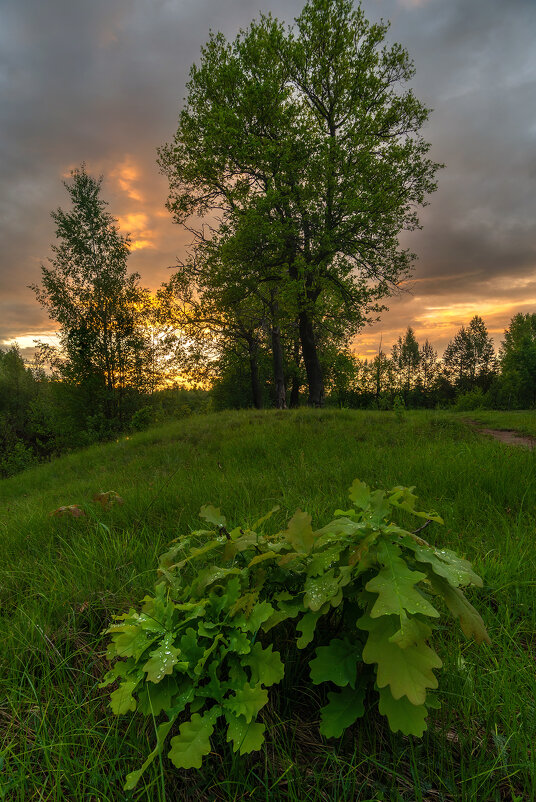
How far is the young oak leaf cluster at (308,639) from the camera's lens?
983 millimetres

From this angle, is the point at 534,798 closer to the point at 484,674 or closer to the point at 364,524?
the point at 484,674

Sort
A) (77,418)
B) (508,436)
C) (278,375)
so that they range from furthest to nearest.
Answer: (278,375)
(77,418)
(508,436)

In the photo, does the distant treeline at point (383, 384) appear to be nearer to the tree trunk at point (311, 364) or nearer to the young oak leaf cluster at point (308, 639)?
the tree trunk at point (311, 364)

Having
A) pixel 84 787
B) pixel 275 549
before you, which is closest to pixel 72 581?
pixel 84 787

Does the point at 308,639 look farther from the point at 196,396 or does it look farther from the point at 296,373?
the point at 196,396

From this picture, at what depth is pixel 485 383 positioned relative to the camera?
52.7m

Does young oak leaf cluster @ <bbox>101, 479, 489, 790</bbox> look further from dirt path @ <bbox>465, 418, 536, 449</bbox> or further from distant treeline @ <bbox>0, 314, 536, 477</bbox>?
distant treeline @ <bbox>0, 314, 536, 477</bbox>

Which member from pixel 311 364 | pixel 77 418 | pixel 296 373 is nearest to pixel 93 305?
pixel 77 418

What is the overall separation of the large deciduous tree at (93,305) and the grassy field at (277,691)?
15.7 m

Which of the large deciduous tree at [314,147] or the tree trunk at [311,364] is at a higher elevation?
the large deciduous tree at [314,147]

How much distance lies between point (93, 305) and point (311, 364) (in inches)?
469

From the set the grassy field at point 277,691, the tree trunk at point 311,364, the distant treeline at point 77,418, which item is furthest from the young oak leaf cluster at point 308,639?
the distant treeline at point 77,418

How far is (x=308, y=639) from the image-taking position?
1130 mm

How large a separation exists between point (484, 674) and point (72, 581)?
227 centimetres
